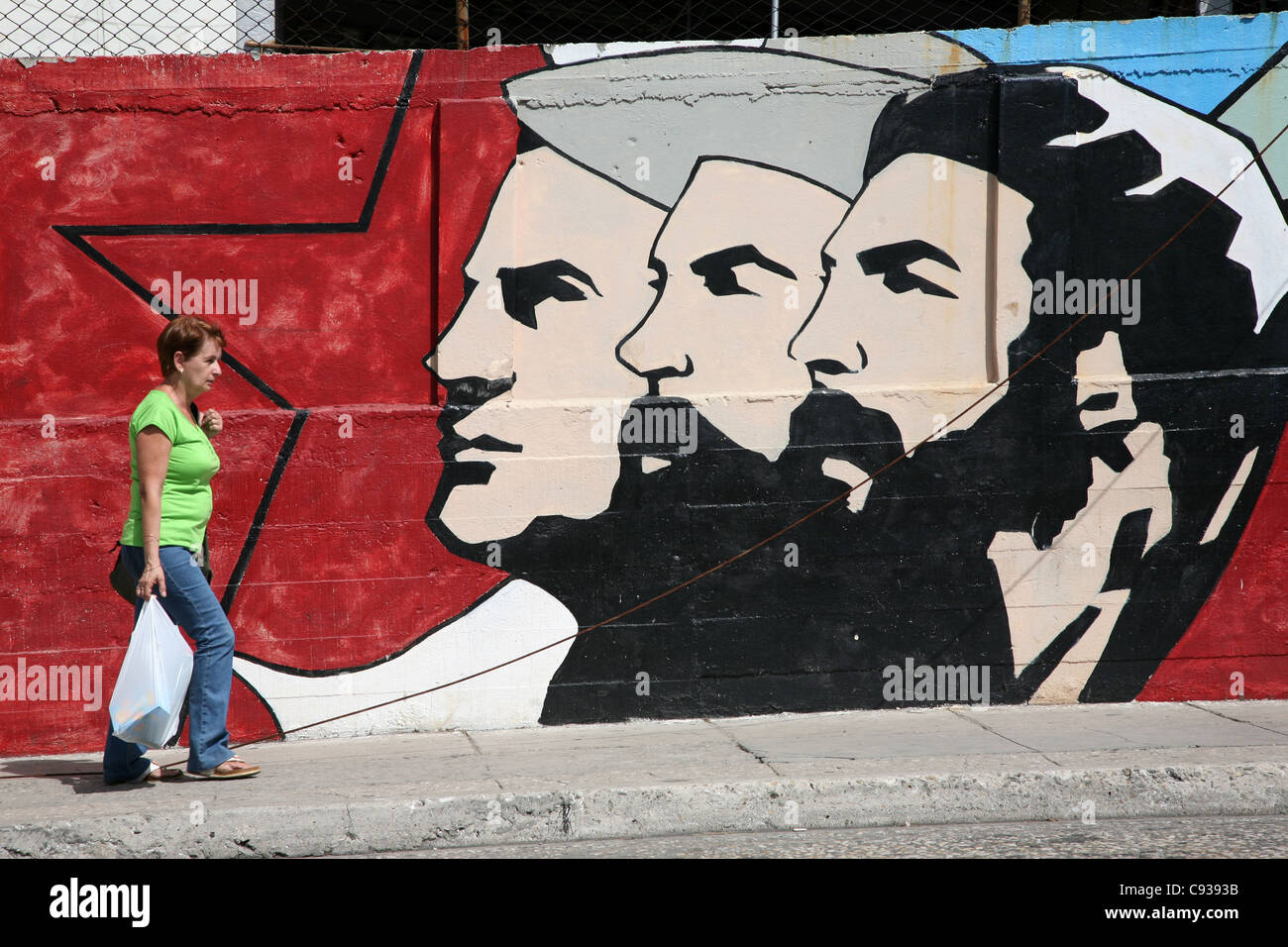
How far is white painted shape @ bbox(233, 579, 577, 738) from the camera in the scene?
18.1 ft

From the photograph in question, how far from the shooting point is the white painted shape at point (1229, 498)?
18.8ft

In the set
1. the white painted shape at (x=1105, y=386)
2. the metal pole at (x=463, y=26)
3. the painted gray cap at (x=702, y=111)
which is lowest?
the white painted shape at (x=1105, y=386)

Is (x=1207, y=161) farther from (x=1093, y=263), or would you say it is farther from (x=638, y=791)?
(x=638, y=791)

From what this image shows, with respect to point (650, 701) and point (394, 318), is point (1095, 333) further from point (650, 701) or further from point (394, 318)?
point (394, 318)

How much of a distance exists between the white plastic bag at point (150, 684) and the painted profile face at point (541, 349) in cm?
151

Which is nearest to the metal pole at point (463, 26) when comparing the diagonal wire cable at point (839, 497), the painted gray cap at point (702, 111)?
the painted gray cap at point (702, 111)

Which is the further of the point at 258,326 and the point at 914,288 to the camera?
the point at 914,288

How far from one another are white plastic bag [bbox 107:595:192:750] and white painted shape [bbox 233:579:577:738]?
1129 millimetres

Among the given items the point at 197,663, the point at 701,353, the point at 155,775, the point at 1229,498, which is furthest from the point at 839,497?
the point at 155,775

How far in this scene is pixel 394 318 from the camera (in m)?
5.63

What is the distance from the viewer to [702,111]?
18.6 ft

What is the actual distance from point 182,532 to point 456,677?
5.16 ft

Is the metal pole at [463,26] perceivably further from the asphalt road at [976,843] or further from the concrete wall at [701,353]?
the asphalt road at [976,843]

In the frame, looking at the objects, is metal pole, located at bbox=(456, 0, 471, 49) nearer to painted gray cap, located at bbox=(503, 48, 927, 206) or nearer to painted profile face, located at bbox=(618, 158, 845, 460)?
painted gray cap, located at bbox=(503, 48, 927, 206)
